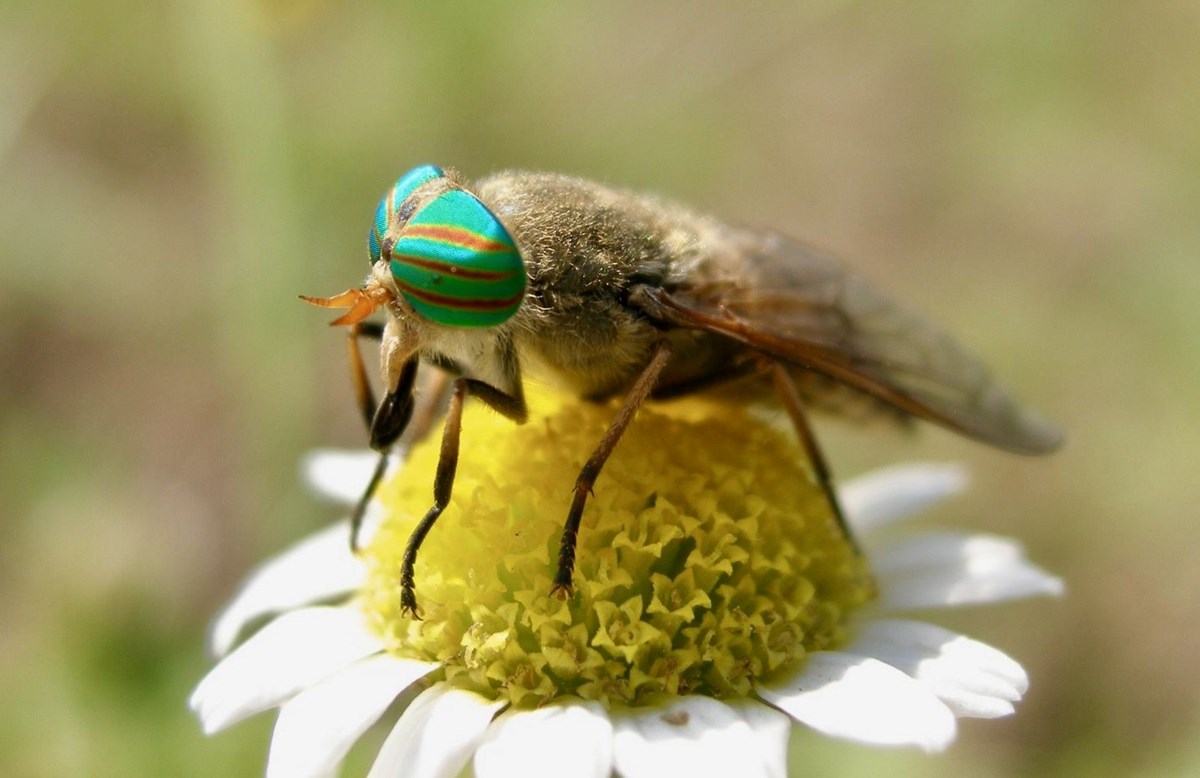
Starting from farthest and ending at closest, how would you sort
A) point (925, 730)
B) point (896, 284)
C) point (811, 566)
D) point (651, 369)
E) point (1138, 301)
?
point (896, 284)
point (1138, 301)
point (811, 566)
point (651, 369)
point (925, 730)

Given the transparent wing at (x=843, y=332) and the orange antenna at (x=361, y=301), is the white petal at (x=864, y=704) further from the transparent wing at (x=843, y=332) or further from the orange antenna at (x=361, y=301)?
the orange antenna at (x=361, y=301)

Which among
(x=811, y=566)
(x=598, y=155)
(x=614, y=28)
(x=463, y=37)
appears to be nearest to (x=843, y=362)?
(x=811, y=566)

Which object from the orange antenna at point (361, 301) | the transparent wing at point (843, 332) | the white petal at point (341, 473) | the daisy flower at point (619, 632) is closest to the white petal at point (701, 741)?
the daisy flower at point (619, 632)

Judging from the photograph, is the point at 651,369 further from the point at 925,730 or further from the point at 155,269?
the point at 155,269

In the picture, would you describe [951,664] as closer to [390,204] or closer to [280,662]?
[280,662]

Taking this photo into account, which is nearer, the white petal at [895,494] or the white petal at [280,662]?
the white petal at [280,662]

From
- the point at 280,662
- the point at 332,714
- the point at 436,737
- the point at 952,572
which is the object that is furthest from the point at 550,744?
the point at 952,572
